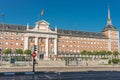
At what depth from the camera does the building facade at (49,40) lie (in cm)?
9044

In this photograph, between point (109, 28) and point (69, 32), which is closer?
point (69, 32)

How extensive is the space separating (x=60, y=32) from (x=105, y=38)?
32.9 meters

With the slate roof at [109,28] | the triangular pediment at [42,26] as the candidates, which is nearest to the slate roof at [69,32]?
the slate roof at [109,28]

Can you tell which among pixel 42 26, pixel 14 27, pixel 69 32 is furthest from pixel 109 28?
pixel 14 27

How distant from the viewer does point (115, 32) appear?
122562mm

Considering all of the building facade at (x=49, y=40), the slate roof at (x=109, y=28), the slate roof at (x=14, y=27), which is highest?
the slate roof at (x=109, y=28)

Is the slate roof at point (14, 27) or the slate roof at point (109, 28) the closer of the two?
the slate roof at point (14, 27)

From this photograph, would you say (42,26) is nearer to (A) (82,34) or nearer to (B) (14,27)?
(B) (14,27)

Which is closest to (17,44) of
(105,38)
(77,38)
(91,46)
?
(77,38)

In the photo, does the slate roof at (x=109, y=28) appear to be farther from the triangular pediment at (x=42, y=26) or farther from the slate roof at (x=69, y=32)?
the triangular pediment at (x=42, y=26)

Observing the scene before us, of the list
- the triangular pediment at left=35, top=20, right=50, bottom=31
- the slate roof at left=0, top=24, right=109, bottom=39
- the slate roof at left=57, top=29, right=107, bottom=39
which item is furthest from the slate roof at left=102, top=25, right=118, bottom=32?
the triangular pediment at left=35, top=20, right=50, bottom=31

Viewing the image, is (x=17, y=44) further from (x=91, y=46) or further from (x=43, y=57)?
(x=91, y=46)

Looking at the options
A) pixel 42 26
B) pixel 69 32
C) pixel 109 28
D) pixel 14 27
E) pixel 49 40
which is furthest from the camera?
pixel 109 28

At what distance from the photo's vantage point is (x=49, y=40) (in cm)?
9881
